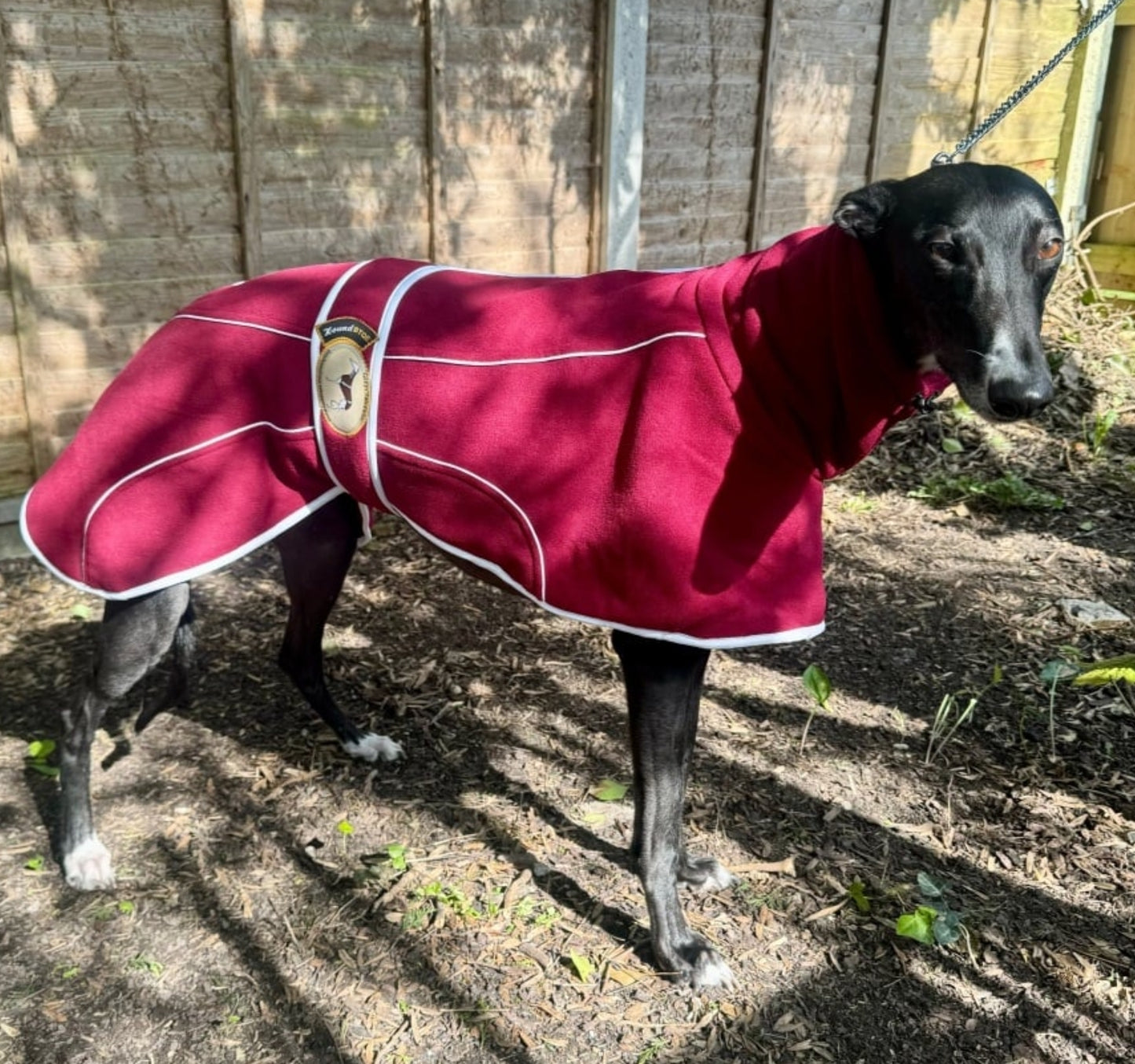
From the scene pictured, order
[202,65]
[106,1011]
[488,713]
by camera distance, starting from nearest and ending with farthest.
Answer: [106,1011] → [488,713] → [202,65]

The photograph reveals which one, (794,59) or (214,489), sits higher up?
(794,59)

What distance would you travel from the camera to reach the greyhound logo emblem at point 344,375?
8.95 ft

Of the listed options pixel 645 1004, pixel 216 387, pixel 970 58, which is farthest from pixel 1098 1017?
pixel 970 58

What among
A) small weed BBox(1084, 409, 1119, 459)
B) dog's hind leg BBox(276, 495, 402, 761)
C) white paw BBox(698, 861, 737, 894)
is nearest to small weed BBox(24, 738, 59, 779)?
dog's hind leg BBox(276, 495, 402, 761)

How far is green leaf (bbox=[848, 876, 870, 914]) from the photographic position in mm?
2963

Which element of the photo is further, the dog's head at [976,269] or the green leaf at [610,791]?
the green leaf at [610,791]

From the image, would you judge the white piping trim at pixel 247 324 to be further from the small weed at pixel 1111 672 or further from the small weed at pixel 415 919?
the small weed at pixel 1111 672

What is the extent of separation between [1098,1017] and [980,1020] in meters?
0.27

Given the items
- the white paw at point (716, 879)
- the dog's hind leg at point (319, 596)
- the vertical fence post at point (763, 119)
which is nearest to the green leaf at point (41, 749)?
the dog's hind leg at point (319, 596)

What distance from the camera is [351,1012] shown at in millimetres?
2625

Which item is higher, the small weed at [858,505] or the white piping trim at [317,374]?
the white piping trim at [317,374]

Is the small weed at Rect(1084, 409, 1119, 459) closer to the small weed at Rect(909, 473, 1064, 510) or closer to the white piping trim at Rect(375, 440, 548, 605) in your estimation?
the small weed at Rect(909, 473, 1064, 510)

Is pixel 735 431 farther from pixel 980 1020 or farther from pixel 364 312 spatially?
pixel 980 1020

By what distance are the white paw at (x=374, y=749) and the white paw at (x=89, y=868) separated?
0.81 meters
